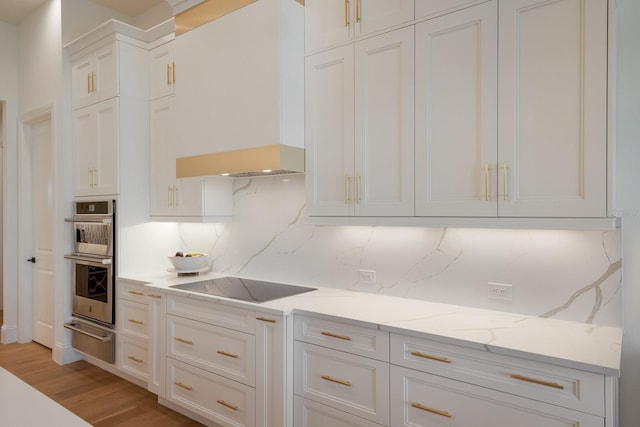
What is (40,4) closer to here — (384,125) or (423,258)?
(384,125)

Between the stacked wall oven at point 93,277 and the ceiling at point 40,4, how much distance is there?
1.88 meters

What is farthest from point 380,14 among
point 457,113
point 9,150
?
point 9,150

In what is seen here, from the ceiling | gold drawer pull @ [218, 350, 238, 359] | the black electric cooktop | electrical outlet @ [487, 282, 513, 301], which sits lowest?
gold drawer pull @ [218, 350, 238, 359]

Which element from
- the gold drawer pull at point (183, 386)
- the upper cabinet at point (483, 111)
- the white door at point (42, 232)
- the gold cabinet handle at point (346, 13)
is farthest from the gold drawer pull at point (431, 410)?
the white door at point (42, 232)

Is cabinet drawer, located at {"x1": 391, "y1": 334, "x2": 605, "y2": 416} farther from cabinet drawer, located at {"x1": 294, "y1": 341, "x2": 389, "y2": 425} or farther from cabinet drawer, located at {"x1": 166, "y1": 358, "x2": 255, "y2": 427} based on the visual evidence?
cabinet drawer, located at {"x1": 166, "y1": 358, "x2": 255, "y2": 427}

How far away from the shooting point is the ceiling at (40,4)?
3.78 metres

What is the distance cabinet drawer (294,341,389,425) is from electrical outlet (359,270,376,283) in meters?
0.61

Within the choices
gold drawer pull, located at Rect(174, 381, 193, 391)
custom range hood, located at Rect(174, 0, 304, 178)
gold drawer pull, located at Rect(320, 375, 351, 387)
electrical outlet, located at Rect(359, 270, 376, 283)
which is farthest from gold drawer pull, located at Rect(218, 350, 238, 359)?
custom range hood, located at Rect(174, 0, 304, 178)

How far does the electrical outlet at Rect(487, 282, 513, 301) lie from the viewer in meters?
2.05

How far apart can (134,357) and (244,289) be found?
4.04ft

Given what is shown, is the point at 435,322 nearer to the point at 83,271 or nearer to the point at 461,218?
the point at 461,218

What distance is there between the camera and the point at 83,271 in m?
3.53

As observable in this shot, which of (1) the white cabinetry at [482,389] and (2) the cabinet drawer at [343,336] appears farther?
(2) the cabinet drawer at [343,336]

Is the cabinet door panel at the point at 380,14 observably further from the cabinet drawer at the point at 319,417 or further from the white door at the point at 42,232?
the white door at the point at 42,232
